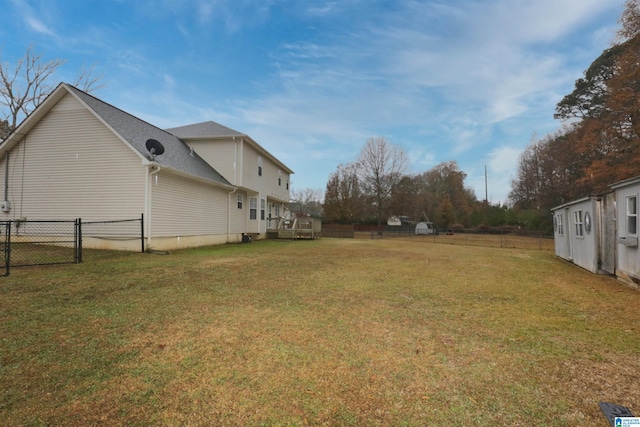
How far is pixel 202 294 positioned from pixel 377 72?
15848mm

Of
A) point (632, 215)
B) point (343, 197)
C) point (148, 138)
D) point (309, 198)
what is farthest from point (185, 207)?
point (309, 198)

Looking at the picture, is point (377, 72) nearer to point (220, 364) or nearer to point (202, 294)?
point (202, 294)

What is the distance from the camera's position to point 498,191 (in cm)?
5631

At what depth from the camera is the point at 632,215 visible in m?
6.90

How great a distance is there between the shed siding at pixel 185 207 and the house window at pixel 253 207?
111 inches

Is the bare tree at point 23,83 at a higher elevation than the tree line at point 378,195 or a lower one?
higher

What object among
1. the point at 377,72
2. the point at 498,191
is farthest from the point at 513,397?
the point at 498,191

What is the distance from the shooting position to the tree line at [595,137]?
17.0 meters

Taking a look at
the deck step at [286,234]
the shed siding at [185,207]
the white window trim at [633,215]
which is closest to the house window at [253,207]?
the deck step at [286,234]

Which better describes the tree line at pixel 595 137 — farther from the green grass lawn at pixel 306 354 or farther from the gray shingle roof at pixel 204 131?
the gray shingle roof at pixel 204 131

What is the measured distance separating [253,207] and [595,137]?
25.0 meters

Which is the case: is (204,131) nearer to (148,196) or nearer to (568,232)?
(148,196)

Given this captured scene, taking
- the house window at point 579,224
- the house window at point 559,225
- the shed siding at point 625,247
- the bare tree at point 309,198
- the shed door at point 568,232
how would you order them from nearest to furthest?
1. the shed siding at point 625,247
2. the house window at point 579,224
3. the shed door at point 568,232
4. the house window at point 559,225
5. the bare tree at point 309,198

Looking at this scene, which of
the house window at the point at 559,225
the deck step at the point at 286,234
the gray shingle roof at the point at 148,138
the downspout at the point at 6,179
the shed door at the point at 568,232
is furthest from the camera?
the deck step at the point at 286,234
